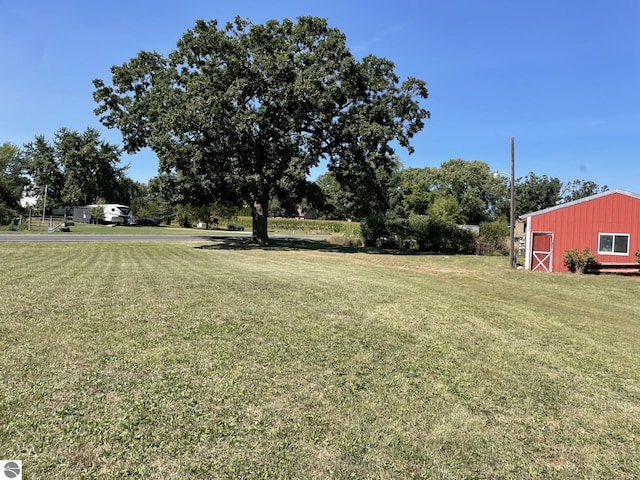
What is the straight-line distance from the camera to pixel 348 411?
12.4ft

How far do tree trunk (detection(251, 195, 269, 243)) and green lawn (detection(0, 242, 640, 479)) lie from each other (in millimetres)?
20302

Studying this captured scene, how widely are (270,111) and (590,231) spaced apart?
738 inches

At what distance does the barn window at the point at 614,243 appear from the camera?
18875 mm

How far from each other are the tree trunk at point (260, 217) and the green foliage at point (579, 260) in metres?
18.4

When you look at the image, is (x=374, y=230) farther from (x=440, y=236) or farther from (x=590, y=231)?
(x=590, y=231)

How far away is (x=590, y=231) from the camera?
757 inches

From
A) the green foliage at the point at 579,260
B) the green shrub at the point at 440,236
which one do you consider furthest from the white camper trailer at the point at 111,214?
the green foliage at the point at 579,260

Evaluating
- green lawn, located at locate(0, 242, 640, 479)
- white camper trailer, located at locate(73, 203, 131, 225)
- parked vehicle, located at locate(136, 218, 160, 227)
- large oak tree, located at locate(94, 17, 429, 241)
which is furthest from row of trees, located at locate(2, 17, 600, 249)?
parked vehicle, located at locate(136, 218, 160, 227)

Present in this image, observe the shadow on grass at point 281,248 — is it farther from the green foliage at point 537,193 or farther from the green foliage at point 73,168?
the green foliage at point 73,168

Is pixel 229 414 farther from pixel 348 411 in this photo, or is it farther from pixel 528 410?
pixel 528 410

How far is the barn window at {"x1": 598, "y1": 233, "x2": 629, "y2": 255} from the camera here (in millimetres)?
18875

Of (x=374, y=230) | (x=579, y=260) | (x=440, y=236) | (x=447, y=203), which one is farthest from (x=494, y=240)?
(x=447, y=203)

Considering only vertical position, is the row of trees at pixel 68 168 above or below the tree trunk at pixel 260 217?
above

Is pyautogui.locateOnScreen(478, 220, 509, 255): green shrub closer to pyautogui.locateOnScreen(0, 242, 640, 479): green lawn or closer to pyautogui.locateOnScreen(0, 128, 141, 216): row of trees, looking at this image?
pyautogui.locateOnScreen(0, 242, 640, 479): green lawn
